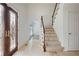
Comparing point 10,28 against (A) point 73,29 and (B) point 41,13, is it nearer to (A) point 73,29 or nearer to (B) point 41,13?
(B) point 41,13

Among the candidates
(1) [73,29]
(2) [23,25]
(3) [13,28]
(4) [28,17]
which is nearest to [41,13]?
(4) [28,17]

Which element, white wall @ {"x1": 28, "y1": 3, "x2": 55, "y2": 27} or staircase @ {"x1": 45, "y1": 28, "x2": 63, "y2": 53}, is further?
staircase @ {"x1": 45, "y1": 28, "x2": 63, "y2": 53}

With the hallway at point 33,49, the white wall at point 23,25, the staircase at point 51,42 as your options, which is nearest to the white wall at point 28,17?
the white wall at point 23,25

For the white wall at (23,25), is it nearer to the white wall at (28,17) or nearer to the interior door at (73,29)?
the white wall at (28,17)

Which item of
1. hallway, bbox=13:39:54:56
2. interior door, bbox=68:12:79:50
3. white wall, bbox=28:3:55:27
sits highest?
white wall, bbox=28:3:55:27

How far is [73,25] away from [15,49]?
1.10m

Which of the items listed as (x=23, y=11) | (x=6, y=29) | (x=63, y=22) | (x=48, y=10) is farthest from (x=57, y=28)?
(x=6, y=29)

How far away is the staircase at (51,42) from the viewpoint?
9.48 ft

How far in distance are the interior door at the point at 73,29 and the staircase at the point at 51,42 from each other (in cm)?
23

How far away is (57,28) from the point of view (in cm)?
288

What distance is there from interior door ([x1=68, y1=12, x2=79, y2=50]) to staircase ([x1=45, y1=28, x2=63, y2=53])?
23cm

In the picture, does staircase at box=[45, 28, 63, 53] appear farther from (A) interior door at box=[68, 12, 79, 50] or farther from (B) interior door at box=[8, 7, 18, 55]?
(B) interior door at box=[8, 7, 18, 55]

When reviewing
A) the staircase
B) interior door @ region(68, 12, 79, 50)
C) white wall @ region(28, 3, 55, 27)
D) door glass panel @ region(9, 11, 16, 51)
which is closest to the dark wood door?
door glass panel @ region(9, 11, 16, 51)

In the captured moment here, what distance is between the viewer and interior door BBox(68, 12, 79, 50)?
264cm
